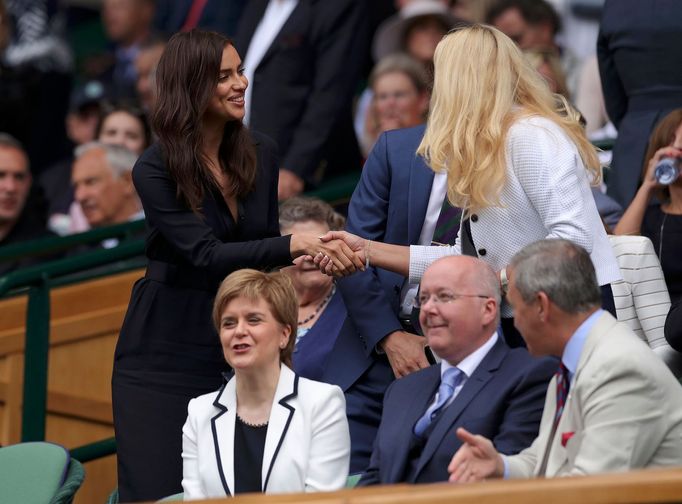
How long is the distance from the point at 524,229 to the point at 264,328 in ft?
2.95

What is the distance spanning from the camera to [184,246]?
541 centimetres

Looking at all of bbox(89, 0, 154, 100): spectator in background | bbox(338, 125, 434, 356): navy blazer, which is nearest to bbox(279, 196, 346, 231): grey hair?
bbox(338, 125, 434, 356): navy blazer

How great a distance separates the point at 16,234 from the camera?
27.9ft

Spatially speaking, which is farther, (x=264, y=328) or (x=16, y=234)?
(x=16, y=234)

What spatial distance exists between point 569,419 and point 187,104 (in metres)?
1.78

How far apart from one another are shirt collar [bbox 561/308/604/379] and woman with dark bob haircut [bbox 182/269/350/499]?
2.99 feet

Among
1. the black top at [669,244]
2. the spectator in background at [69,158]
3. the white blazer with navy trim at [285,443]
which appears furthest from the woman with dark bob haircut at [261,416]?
the spectator in background at [69,158]

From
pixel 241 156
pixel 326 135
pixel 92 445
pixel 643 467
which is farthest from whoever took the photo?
pixel 326 135

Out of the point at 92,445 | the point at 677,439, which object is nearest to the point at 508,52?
the point at 677,439

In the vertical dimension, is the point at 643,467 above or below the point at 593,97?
below

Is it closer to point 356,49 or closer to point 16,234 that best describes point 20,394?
point 16,234

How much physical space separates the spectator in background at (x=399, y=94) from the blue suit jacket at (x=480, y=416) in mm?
3386

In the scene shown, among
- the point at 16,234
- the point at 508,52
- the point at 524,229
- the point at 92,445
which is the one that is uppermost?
the point at 508,52

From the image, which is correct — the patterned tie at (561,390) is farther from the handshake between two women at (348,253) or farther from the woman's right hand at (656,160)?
the woman's right hand at (656,160)
